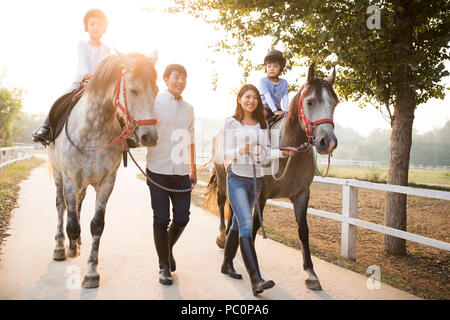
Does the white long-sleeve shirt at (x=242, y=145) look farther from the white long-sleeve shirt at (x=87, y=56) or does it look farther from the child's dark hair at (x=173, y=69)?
the white long-sleeve shirt at (x=87, y=56)

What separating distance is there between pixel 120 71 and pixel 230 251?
2.34 metres

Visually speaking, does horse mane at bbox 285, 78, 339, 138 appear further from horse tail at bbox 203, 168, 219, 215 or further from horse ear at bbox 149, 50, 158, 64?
horse tail at bbox 203, 168, 219, 215

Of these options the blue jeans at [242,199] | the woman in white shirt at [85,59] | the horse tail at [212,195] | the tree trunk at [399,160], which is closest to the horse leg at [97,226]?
the woman in white shirt at [85,59]

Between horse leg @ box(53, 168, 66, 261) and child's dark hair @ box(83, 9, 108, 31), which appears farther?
child's dark hair @ box(83, 9, 108, 31)

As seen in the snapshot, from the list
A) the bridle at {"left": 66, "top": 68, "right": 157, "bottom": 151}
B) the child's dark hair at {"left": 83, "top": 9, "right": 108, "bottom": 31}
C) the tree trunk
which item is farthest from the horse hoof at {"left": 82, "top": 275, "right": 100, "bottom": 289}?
the tree trunk

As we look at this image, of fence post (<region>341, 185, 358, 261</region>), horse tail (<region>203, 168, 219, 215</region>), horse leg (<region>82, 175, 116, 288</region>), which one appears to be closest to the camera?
→ horse leg (<region>82, 175, 116, 288</region>)

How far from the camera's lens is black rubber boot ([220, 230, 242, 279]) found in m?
3.75

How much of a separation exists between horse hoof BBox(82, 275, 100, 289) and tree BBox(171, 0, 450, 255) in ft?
12.5

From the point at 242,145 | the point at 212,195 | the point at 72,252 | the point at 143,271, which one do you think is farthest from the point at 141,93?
the point at 212,195

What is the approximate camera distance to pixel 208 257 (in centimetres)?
465

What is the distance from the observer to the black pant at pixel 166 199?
3.58 meters
